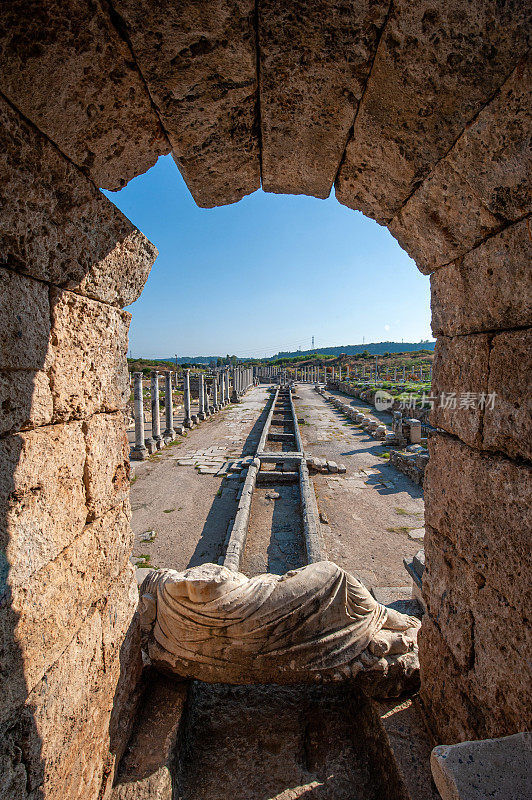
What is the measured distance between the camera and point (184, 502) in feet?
27.8

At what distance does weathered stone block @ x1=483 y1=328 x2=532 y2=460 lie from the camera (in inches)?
62.7

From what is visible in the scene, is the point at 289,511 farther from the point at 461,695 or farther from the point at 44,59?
the point at 44,59

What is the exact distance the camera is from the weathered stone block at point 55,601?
1500 mm

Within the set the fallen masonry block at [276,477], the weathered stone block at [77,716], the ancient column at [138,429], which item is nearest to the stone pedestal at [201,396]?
the ancient column at [138,429]

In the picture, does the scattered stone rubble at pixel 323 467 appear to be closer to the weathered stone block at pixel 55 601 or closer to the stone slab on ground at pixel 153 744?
the stone slab on ground at pixel 153 744

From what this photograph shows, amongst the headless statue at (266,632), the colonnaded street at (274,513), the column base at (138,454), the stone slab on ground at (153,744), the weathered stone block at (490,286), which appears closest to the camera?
the weathered stone block at (490,286)

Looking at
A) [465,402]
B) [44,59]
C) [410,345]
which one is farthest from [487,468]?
[410,345]

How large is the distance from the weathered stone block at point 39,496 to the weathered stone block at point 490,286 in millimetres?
2178

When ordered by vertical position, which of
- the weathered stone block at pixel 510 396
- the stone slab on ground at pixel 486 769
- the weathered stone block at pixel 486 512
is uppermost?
the weathered stone block at pixel 510 396

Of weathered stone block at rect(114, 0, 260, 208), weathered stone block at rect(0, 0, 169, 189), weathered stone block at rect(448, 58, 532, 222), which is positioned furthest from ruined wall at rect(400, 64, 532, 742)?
weathered stone block at rect(0, 0, 169, 189)

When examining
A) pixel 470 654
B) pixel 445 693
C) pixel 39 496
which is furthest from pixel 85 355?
pixel 445 693

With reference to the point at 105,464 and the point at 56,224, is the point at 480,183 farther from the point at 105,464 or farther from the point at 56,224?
the point at 105,464

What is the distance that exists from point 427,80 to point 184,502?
821cm

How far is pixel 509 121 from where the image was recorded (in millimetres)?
1484
